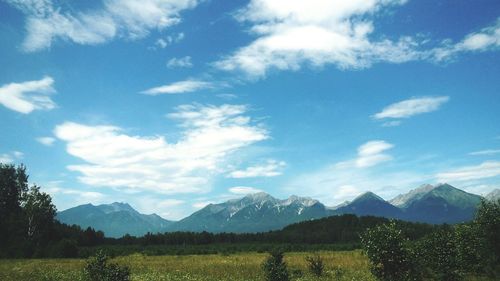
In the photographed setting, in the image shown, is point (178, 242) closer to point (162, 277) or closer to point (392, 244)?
point (162, 277)

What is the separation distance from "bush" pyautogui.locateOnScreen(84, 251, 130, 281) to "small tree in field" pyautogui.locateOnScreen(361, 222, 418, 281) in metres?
18.1

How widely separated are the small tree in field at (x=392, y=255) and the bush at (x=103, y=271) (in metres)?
18.1

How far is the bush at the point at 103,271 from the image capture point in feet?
96.0

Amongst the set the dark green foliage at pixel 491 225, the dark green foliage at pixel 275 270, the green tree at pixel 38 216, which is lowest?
the dark green foliage at pixel 275 270

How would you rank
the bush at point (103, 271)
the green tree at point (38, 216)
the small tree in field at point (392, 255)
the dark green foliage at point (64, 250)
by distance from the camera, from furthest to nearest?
the green tree at point (38, 216) → the dark green foliage at point (64, 250) → the small tree in field at point (392, 255) → the bush at point (103, 271)

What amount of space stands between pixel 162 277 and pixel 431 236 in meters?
27.5

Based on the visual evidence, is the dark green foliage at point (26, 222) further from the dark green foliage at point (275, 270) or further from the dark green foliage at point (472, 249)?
the dark green foliage at point (472, 249)

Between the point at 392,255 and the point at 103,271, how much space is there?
21.1 meters


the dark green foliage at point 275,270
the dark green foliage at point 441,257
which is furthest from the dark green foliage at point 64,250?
the dark green foliage at point 441,257

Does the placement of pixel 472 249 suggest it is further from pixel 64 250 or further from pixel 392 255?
pixel 64 250

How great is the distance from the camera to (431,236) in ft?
120

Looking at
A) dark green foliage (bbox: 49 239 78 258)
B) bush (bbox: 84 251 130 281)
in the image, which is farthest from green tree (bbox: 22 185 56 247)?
bush (bbox: 84 251 130 281)

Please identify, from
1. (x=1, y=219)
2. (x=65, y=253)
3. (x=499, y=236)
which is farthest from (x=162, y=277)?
(x=1, y=219)

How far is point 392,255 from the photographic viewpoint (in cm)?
3108
